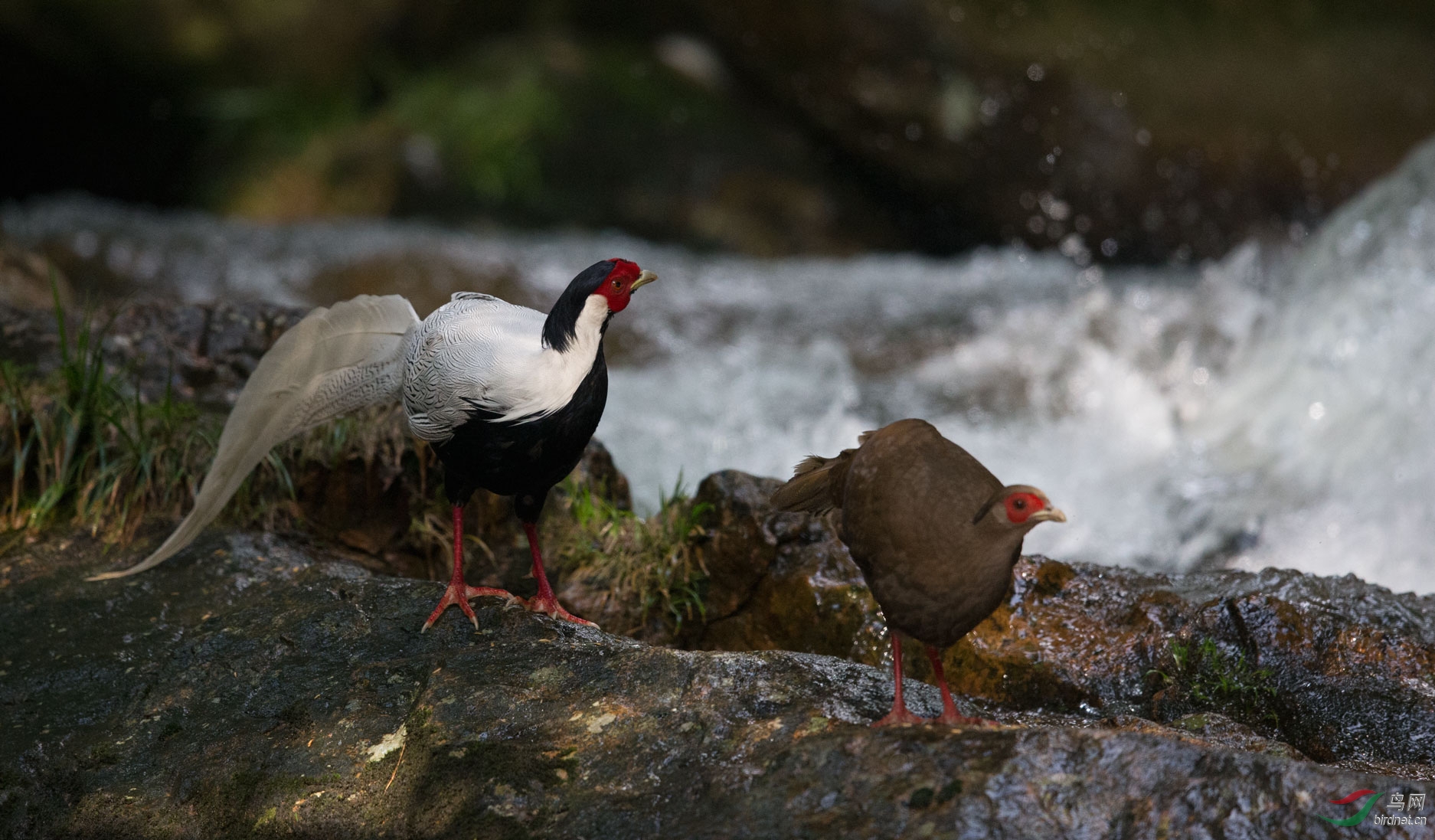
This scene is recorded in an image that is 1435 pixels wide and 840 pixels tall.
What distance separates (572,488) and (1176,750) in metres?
2.52

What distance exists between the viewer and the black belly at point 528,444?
2822 millimetres

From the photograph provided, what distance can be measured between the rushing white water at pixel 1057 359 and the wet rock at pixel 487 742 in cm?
223

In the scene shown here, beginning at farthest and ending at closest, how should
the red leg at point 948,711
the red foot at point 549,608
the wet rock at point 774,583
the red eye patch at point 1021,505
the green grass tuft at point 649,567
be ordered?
the green grass tuft at point 649,567, the wet rock at point 774,583, the red foot at point 549,608, the red leg at point 948,711, the red eye patch at point 1021,505

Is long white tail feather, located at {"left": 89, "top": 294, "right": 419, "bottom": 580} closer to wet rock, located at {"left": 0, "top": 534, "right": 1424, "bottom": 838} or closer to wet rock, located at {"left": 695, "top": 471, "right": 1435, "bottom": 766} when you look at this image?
wet rock, located at {"left": 0, "top": 534, "right": 1424, "bottom": 838}

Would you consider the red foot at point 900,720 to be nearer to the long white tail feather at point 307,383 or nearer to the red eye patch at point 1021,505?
the red eye patch at point 1021,505

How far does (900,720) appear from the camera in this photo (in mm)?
2373

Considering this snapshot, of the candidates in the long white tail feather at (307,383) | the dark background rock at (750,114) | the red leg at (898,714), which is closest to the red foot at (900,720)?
the red leg at (898,714)

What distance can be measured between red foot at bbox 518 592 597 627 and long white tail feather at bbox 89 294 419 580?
2.29 feet

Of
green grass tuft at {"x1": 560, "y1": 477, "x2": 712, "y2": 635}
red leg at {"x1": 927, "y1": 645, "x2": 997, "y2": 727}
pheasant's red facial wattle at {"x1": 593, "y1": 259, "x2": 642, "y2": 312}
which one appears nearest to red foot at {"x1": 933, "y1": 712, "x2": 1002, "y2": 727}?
red leg at {"x1": 927, "y1": 645, "x2": 997, "y2": 727}

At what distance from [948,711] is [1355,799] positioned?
769 mm

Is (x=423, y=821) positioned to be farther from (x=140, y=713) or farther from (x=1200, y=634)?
(x=1200, y=634)

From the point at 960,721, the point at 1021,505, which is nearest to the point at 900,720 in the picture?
the point at 960,721

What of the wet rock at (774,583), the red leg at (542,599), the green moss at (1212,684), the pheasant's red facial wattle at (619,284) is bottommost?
the red leg at (542,599)

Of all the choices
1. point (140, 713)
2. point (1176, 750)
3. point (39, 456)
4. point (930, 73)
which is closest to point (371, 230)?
point (930, 73)
